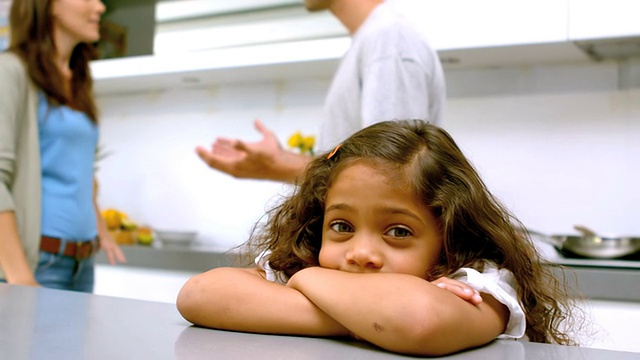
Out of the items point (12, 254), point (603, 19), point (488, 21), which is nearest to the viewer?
point (12, 254)

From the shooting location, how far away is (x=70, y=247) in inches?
57.7

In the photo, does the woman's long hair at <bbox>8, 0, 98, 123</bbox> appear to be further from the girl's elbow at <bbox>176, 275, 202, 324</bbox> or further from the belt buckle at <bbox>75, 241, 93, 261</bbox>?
the girl's elbow at <bbox>176, 275, 202, 324</bbox>

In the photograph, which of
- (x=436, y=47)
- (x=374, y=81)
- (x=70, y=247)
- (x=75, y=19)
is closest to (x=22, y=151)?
(x=70, y=247)

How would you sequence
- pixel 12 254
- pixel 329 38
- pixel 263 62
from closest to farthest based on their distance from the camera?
pixel 12 254 → pixel 329 38 → pixel 263 62

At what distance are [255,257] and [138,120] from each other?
2265mm

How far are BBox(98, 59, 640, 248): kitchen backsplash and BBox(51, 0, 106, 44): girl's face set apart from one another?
733 mm

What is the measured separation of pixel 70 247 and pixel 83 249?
0.03 meters

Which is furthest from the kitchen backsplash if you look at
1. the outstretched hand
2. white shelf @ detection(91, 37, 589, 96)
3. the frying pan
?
the outstretched hand

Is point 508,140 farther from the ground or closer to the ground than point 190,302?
closer to the ground

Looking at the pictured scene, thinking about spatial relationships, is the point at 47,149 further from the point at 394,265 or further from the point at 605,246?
the point at 605,246

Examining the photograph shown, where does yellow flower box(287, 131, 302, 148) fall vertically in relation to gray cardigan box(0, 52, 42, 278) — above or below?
below

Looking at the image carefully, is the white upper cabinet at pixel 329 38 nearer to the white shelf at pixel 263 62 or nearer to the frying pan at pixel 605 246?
the white shelf at pixel 263 62

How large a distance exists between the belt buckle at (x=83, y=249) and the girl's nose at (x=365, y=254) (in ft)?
3.10

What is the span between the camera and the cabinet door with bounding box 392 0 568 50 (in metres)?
1.91
